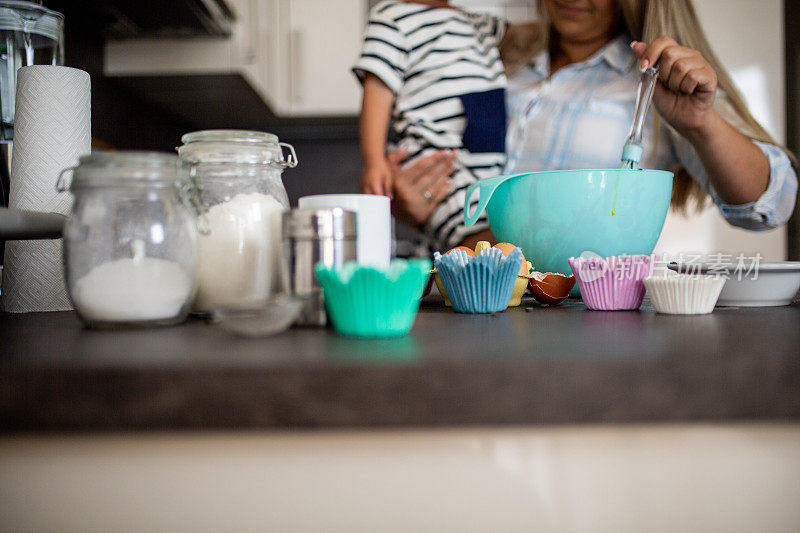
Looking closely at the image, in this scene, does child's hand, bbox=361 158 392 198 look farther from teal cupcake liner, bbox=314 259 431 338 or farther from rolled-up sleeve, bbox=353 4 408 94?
teal cupcake liner, bbox=314 259 431 338

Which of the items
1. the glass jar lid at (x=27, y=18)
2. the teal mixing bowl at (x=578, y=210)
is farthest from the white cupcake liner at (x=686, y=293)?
the glass jar lid at (x=27, y=18)

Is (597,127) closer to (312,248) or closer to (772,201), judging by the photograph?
(772,201)

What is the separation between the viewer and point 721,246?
2438 mm

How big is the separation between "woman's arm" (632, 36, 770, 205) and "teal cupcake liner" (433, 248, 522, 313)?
0.40 meters

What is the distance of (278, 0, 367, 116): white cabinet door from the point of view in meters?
2.30

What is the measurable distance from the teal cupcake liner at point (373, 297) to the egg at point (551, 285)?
0.24 m

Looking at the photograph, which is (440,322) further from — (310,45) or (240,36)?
(310,45)

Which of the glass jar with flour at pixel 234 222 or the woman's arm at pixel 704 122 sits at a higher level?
the woman's arm at pixel 704 122

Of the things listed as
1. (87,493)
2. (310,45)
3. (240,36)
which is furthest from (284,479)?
(310,45)

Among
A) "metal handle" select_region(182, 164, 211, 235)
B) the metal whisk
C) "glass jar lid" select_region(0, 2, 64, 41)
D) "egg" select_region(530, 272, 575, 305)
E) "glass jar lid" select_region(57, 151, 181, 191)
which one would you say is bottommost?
"egg" select_region(530, 272, 575, 305)

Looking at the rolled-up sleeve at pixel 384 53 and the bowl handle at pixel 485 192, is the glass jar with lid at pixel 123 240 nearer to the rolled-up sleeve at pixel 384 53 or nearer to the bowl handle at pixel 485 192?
the bowl handle at pixel 485 192

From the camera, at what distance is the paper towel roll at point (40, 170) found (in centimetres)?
57

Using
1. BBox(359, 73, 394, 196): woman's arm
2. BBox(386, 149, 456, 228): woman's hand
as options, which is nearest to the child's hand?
BBox(359, 73, 394, 196): woman's arm

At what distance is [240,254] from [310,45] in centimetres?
203
